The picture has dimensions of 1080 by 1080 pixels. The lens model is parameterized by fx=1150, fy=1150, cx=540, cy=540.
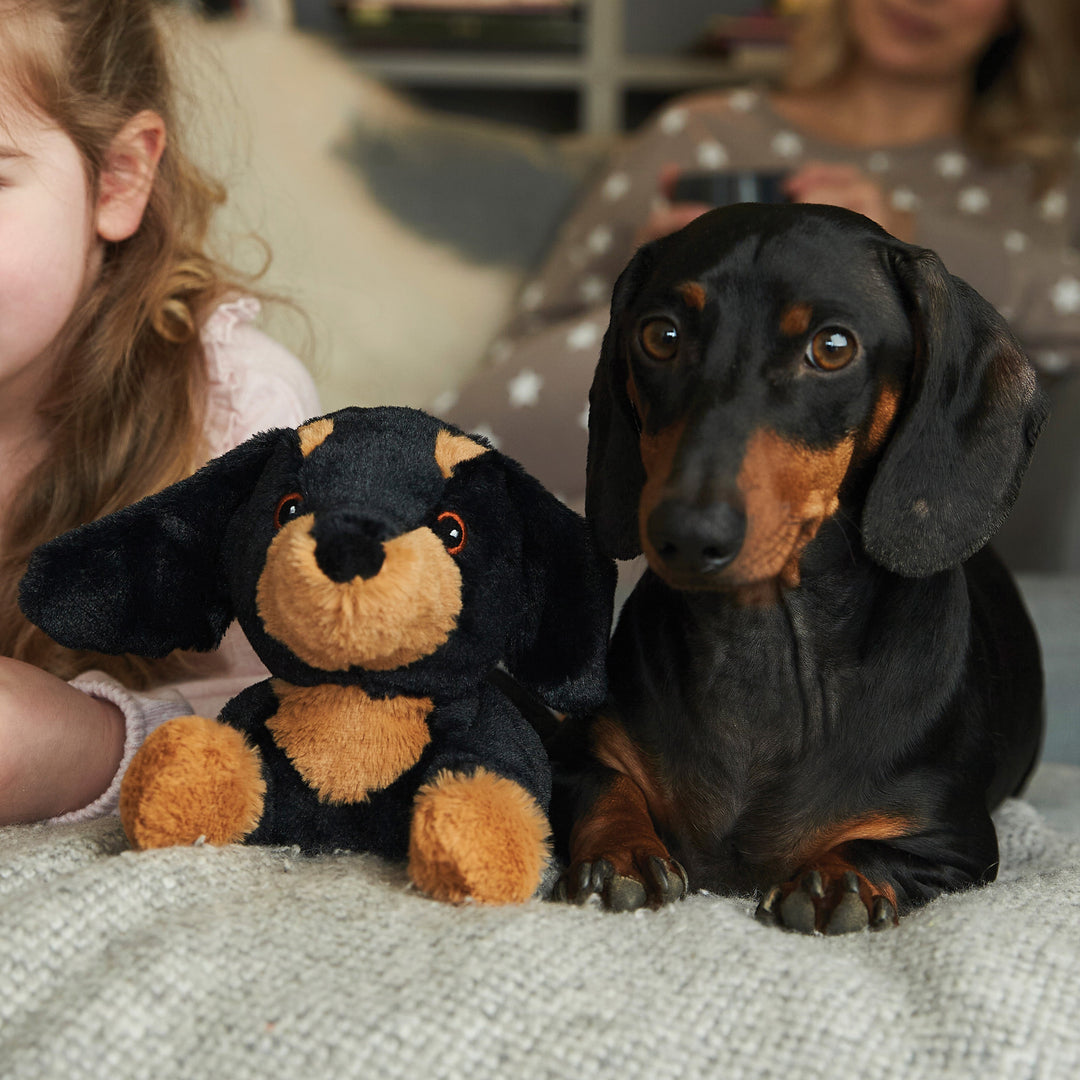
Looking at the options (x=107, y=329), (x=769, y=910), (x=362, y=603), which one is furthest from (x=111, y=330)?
(x=769, y=910)

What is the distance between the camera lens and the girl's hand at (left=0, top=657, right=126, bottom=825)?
934 millimetres

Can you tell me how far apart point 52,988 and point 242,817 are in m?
0.18

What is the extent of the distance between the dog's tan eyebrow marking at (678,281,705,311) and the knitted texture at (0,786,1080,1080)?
44 centimetres

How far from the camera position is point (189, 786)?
2.64 ft

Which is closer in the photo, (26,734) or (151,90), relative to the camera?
(26,734)

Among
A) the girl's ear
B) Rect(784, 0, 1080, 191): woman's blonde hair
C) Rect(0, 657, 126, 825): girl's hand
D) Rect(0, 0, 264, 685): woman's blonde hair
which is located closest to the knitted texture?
Rect(0, 657, 126, 825): girl's hand

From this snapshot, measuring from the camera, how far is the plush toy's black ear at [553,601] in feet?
2.90

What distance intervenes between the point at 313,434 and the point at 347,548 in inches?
6.1

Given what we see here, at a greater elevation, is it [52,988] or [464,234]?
[464,234]

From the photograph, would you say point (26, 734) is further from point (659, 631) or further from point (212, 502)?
point (659, 631)

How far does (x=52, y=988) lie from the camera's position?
0.68m

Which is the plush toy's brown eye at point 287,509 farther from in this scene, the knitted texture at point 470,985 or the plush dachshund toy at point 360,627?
the knitted texture at point 470,985

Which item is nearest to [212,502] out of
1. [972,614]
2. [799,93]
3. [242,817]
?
[242,817]

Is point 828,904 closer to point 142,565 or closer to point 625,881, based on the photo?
point 625,881
